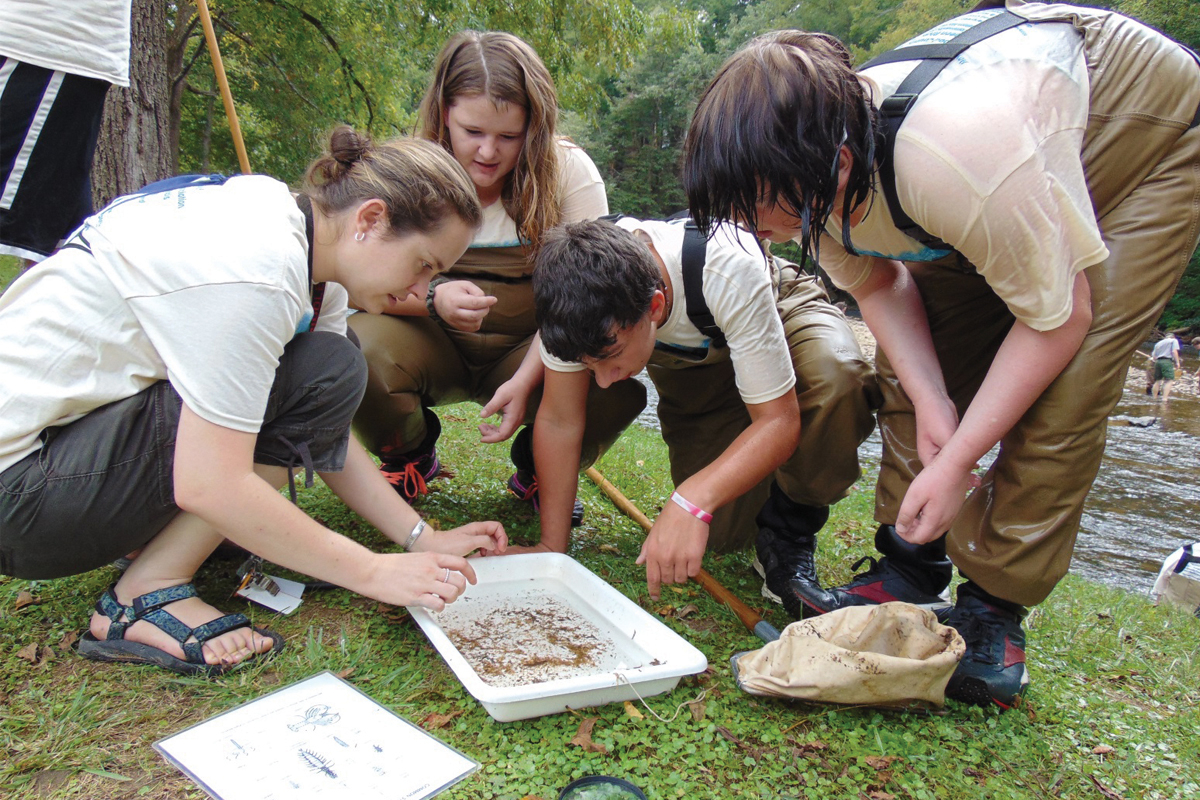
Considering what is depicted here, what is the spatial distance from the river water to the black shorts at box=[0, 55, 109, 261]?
17.7 ft

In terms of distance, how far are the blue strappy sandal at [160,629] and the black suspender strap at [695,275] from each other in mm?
1448

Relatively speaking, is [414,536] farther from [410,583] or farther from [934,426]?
[934,426]

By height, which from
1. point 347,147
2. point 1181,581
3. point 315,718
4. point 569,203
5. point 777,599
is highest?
point 347,147

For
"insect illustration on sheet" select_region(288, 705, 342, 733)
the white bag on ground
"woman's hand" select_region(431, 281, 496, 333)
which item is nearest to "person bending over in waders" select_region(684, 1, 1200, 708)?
"woman's hand" select_region(431, 281, 496, 333)

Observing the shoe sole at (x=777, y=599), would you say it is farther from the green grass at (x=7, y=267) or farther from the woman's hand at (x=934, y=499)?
the green grass at (x=7, y=267)

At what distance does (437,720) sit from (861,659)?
3.07 ft

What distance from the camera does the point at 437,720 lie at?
5.27 feet

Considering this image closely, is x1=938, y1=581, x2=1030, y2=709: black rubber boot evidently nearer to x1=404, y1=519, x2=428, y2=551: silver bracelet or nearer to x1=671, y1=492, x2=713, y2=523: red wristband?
x1=671, y1=492, x2=713, y2=523: red wristband

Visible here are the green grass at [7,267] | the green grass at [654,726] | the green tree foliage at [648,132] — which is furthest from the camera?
the green tree foliage at [648,132]

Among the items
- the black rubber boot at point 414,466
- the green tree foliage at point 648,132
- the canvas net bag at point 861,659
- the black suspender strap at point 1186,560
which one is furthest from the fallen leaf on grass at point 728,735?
the green tree foliage at point 648,132

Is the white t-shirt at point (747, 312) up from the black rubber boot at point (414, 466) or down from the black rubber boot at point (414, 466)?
up

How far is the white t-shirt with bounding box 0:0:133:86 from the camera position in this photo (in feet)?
7.25

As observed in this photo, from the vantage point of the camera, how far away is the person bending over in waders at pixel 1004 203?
1.53 metres

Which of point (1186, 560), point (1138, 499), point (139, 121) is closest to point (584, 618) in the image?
point (1186, 560)
